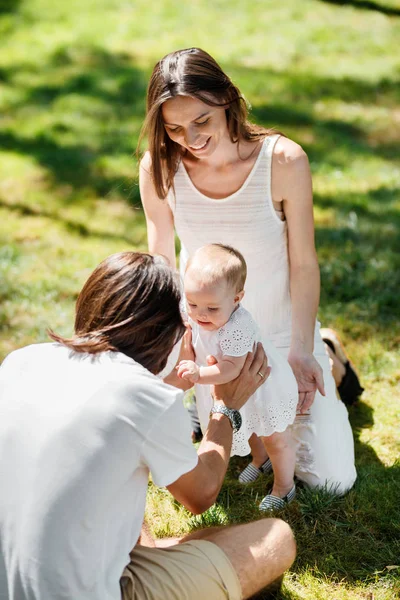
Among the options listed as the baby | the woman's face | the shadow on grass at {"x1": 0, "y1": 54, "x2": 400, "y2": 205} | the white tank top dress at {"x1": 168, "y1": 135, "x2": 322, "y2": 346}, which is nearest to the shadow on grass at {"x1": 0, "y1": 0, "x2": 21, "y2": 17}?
the shadow on grass at {"x1": 0, "y1": 54, "x2": 400, "y2": 205}

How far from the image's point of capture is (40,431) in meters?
2.01

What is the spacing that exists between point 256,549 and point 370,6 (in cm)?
799

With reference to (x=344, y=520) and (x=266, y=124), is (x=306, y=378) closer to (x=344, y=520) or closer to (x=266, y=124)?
(x=344, y=520)

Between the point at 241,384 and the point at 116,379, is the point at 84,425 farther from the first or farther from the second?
the point at 241,384

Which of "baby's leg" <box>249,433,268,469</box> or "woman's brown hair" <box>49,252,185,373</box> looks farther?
"baby's leg" <box>249,433,268,469</box>

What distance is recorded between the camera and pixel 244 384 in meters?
2.79

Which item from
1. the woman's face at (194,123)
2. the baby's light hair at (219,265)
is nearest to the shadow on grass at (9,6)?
the woman's face at (194,123)

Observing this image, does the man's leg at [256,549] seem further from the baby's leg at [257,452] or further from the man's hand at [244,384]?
the baby's leg at [257,452]

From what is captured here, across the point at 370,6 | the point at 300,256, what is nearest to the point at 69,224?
the point at 300,256

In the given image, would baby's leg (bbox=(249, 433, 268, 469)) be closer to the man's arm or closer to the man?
the man's arm

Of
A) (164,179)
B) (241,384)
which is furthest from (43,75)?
(241,384)

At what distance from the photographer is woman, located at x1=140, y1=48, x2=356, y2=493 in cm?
307

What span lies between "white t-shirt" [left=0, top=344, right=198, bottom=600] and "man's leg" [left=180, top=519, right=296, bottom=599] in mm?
404

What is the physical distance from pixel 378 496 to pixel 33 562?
1.66 meters
